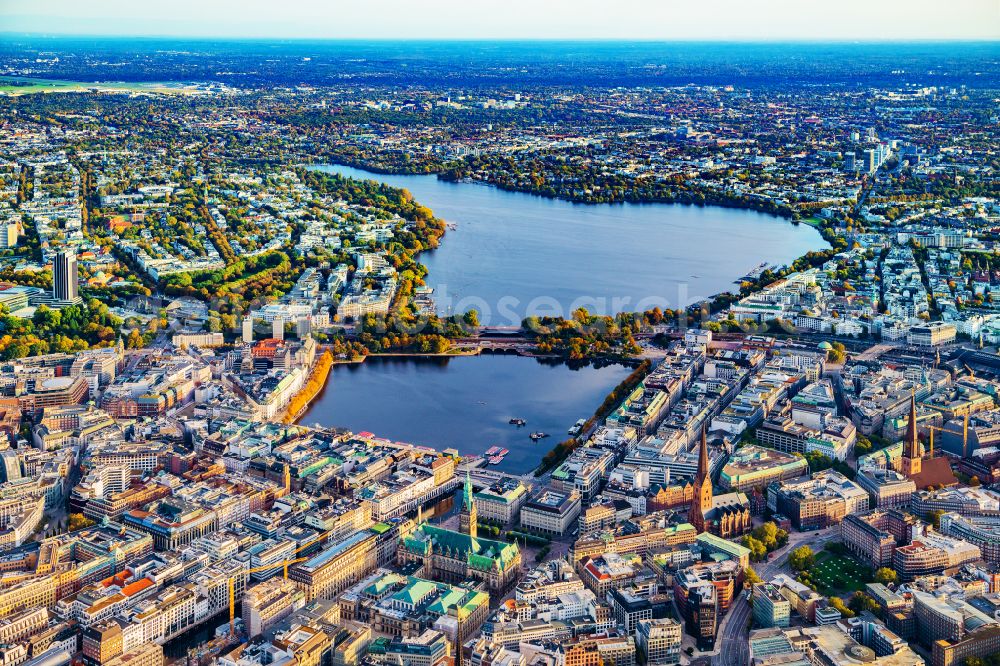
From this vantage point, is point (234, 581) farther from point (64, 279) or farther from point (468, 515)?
point (64, 279)

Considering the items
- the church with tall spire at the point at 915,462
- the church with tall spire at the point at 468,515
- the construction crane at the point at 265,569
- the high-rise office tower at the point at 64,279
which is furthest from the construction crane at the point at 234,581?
the high-rise office tower at the point at 64,279

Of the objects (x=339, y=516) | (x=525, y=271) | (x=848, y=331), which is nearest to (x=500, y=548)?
(x=339, y=516)

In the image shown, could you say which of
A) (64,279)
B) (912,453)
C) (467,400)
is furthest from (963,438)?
(64,279)

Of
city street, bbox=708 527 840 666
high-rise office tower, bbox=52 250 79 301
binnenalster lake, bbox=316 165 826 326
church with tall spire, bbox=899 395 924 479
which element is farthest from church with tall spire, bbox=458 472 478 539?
high-rise office tower, bbox=52 250 79 301

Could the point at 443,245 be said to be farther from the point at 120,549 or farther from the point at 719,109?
the point at 719,109

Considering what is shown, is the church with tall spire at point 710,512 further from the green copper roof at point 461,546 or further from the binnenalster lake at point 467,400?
the binnenalster lake at point 467,400

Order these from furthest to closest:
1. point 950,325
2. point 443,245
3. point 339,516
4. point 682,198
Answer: point 682,198 < point 443,245 < point 950,325 < point 339,516
